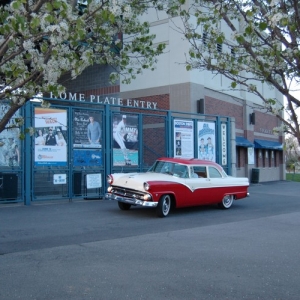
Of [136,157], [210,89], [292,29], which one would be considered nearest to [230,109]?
[210,89]

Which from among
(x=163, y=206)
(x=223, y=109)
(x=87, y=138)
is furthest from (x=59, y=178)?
(x=223, y=109)

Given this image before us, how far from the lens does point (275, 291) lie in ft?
19.8

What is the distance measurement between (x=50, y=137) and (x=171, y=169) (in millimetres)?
4519

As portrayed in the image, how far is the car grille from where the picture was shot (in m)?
12.2

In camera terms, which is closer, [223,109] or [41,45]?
[41,45]

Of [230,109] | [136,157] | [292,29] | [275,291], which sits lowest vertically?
[275,291]

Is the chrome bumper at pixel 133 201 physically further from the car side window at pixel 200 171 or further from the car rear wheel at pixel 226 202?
the car rear wheel at pixel 226 202

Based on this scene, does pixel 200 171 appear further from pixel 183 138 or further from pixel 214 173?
pixel 183 138

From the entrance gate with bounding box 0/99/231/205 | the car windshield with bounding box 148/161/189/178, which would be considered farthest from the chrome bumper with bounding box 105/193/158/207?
the entrance gate with bounding box 0/99/231/205

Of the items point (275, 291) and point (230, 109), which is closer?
point (275, 291)

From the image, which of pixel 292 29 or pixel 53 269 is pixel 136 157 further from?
pixel 292 29

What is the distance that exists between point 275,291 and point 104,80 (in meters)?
21.9

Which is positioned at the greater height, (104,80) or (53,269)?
(104,80)

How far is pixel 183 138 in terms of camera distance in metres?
19.5
